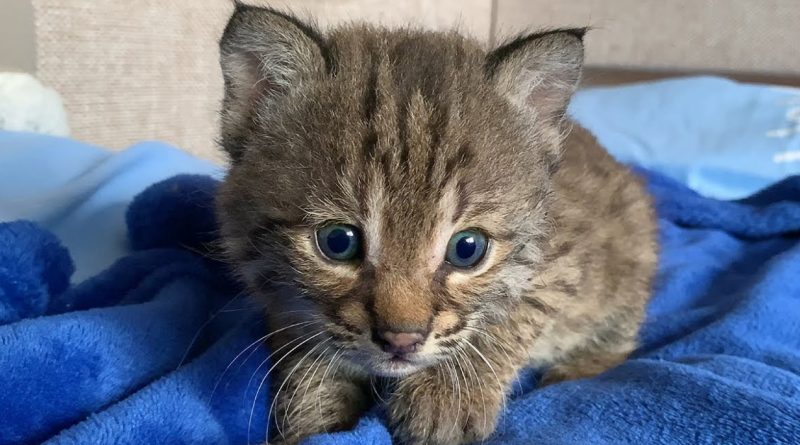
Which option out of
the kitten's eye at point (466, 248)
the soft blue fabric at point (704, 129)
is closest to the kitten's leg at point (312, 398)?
the kitten's eye at point (466, 248)

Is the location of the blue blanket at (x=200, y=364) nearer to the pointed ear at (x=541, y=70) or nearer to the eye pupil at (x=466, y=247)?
the eye pupil at (x=466, y=247)

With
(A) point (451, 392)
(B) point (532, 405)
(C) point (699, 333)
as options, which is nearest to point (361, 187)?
(A) point (451, 392)

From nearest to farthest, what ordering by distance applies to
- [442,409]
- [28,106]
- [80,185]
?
[442,409], [80,185], [28,106]

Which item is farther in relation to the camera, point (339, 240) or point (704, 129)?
Answer: point (704, 129)

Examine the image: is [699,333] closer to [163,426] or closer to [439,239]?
[439,239]

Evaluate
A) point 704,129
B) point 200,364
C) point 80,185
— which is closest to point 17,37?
point 80,185

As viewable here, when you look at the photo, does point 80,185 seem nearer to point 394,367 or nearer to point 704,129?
point 394,367
